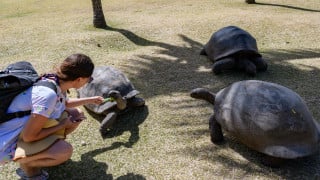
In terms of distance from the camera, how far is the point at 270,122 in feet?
10.8

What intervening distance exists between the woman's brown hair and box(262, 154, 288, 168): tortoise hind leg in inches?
69.4

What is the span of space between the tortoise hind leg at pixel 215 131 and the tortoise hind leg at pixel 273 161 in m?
0.53

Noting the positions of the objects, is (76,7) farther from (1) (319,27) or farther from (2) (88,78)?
(2) (88,78)

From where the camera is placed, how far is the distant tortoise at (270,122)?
3.26 metres

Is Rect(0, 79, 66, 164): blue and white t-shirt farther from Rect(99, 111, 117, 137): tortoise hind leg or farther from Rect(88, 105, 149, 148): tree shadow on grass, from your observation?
Rect(88, 105, 149, 148): tree shadow on grass

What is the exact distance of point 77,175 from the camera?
343 cm

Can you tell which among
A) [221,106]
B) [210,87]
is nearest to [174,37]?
[210,87]

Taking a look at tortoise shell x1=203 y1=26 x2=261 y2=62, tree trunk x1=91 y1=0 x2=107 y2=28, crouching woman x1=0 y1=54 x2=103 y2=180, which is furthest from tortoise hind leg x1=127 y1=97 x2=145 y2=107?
tree trunk x1=91 y1=0 x2=107 y2=28

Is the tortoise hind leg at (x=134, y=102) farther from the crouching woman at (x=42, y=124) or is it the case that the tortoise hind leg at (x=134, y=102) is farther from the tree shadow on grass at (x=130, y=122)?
the crouching woman at (x=42, y=124)

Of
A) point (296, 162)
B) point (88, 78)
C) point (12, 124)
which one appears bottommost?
point (296, 162)

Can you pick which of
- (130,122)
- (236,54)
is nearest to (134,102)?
(130,122)

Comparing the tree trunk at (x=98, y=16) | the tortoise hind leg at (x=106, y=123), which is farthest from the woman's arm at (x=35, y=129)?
the tree trunk at (x=98, y=16)

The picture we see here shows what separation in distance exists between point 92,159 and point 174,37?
4166 mm

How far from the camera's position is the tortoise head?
4045 mm
